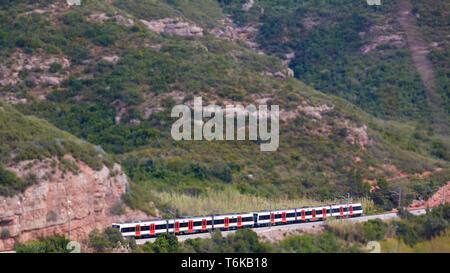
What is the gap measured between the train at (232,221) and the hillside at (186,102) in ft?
15.2

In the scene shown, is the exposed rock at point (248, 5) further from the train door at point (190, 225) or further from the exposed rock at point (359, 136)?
the train door at point (190, 225)

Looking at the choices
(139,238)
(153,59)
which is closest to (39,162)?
(139,238)

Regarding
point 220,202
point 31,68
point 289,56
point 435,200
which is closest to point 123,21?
point 31,68

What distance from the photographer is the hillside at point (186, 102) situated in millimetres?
62125

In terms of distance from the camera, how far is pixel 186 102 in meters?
69.2

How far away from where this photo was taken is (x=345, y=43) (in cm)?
10481

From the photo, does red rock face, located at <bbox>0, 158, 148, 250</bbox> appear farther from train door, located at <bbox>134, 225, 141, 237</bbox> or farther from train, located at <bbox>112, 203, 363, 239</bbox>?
train door, located at <bbox>134, 225, 141, 237</bbox>

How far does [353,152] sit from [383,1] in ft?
140

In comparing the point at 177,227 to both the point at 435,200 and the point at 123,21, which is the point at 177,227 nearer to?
the point at 435,200

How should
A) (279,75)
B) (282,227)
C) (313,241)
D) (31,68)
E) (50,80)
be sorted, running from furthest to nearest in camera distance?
(279,75) < (50,80) < (31,68) < (282,227) < (313,241)

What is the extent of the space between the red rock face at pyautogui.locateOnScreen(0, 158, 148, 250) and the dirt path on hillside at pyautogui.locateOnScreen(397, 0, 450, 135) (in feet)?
168

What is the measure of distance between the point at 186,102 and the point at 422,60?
129 ft

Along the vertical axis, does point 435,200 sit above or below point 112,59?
below

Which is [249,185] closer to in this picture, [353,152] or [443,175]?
[353,152]
